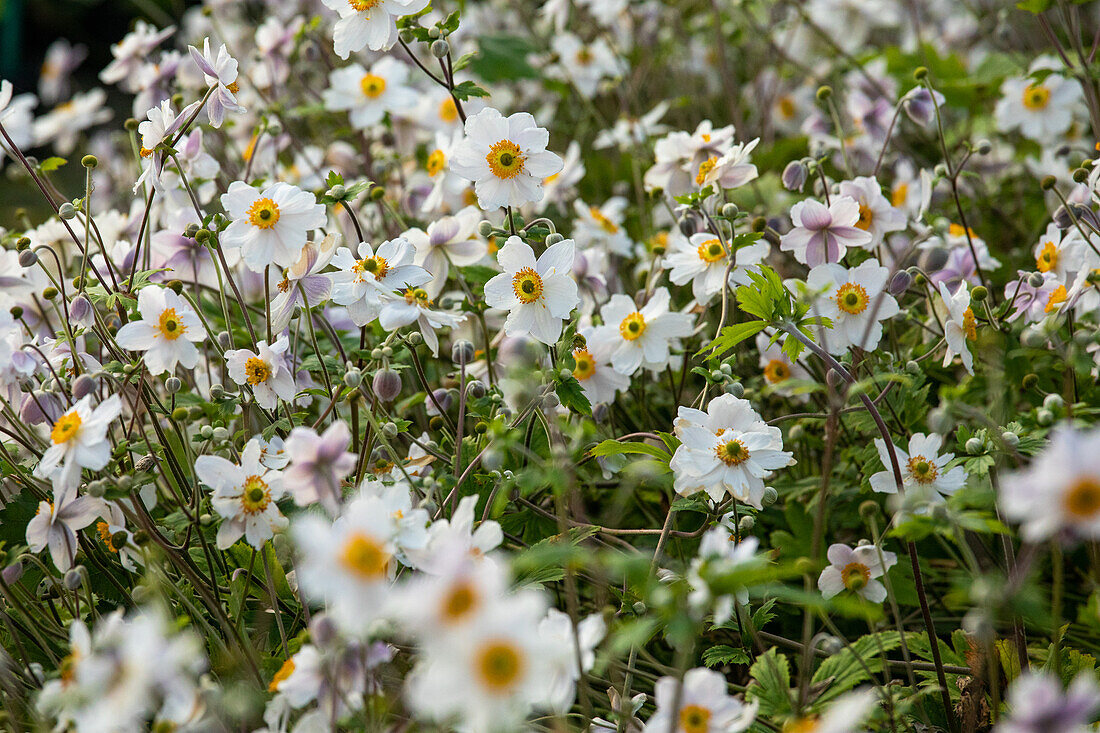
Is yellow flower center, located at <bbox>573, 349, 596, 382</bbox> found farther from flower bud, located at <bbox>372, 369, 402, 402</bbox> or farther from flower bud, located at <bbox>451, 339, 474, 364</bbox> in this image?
flower bud, located at <bbox>372, 369, 402, 402</bbox>

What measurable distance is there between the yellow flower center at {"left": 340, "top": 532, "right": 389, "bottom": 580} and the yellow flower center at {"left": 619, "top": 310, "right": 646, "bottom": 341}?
876 millimetres

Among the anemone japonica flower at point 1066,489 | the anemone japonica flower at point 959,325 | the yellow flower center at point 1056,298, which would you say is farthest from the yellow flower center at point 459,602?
the yellow flower center at point 1056,298

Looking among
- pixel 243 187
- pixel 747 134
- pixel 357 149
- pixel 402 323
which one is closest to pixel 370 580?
pixel 402 323

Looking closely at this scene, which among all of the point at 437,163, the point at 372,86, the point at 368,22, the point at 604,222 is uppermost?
the point at 372,86

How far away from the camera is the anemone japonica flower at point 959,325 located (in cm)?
156

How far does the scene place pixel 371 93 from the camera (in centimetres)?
247

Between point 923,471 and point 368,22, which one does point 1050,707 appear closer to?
point 923,471

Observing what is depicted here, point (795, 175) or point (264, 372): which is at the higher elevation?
point (795, 175)

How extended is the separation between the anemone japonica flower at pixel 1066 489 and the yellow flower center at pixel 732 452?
1.95 feet

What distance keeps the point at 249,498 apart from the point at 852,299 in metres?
1.04

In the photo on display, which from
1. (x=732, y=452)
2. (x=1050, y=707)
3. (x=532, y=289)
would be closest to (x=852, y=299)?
(x=732, y=452)

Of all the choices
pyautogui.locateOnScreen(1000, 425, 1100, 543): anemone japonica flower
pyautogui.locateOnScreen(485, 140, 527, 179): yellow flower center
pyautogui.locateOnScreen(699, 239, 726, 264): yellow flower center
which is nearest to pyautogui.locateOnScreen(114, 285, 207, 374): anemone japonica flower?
pyautogui.locateOnScreen(485, 140, 527, 179): yellow flower center

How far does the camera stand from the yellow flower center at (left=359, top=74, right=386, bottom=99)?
2.47 metres

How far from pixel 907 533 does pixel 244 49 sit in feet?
10.8
